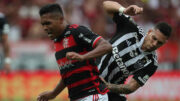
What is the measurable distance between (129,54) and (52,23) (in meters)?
1.46

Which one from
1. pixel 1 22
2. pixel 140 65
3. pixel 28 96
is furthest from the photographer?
pixel 28 96

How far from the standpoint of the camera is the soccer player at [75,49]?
569 centimetres

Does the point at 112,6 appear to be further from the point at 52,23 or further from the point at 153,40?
the point at 52,23

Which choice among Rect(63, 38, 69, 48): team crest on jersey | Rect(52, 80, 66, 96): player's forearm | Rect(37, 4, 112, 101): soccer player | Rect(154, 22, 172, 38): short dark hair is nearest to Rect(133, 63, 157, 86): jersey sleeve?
Rect(154, 22, 172, 38): short dark hair

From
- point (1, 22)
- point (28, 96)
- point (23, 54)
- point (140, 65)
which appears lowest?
point (28, 96)

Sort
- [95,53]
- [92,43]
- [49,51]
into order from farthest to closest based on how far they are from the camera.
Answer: [49,51] → [92,43] → [95,53]

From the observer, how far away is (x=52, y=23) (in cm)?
570

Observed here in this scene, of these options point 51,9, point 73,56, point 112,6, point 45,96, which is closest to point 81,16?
point 112,6

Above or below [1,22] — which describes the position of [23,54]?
below

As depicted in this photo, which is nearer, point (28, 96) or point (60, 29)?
point (60, 29)

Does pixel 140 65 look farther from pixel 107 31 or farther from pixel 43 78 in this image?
pixel 107 31

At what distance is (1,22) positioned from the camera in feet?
35.8

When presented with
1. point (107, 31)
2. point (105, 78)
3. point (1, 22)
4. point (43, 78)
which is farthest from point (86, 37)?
point (107, 31)

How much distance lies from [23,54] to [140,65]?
8.00 m
